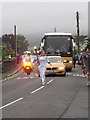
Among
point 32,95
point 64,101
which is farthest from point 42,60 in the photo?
point 64,101

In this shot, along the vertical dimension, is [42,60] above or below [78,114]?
above

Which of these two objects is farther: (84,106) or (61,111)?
(84,106)

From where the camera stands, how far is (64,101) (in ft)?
37.5

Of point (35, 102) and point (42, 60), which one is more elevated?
point (42, 60)

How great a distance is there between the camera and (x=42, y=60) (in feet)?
56.3

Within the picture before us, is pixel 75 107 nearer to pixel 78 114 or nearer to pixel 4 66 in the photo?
pixel 78 114

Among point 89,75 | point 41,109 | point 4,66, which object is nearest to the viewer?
point 41,109

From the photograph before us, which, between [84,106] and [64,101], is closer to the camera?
[84,106]

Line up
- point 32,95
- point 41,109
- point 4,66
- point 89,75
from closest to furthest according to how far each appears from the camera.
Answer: point 41,109 < point 32,95 < point 89,75 < point 4,66

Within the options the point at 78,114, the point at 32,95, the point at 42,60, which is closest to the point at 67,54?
the point at 42,60

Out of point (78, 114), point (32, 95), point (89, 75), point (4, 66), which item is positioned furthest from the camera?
point (4, 66)

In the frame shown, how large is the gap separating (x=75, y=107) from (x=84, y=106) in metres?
0.36

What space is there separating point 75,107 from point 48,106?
0.83 metres

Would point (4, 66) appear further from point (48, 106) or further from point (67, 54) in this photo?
point (48, 106)
